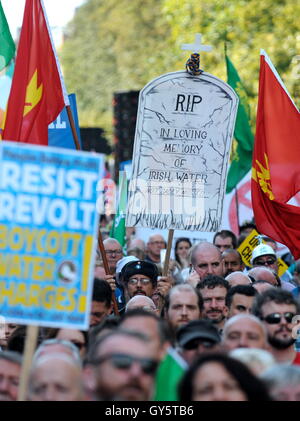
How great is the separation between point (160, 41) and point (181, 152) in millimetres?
36812

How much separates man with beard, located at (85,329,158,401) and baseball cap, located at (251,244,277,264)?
5414 millimetres

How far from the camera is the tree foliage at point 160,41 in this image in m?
26.9

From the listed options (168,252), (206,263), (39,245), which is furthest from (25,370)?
(206,263)

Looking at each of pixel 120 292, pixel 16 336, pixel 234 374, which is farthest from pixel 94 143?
pixel 234 374

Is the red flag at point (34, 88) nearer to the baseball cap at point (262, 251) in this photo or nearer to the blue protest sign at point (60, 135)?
the blue protest sign at point (60, 135)

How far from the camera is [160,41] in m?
45.7

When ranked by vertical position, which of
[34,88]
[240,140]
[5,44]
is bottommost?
[34,88]

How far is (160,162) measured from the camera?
9320 mm

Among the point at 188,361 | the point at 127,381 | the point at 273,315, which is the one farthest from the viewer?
the point at 273,315

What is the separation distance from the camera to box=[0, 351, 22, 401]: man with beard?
6.17 meters

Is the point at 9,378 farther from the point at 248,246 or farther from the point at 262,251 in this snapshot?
the point at 248,246

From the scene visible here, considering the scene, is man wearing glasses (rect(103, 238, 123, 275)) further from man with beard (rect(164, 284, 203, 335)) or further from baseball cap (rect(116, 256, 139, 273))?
man with beard (rect(164, 284, 203, 335))

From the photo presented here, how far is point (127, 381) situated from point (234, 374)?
477 mm

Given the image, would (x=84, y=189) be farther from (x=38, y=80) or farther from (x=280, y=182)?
(x=280, y=182)
